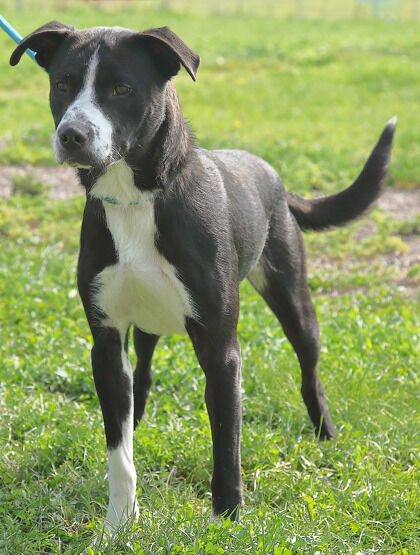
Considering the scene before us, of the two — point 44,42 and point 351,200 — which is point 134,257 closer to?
point 44,42

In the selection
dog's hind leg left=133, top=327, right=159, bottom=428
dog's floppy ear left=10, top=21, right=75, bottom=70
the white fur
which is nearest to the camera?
dog's floppy ear left=10, top=21, right=75, bottom=70

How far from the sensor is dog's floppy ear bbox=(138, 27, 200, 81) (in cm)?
268

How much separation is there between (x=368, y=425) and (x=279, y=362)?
27.0 inches

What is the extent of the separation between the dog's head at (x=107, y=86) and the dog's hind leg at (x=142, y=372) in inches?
52.3

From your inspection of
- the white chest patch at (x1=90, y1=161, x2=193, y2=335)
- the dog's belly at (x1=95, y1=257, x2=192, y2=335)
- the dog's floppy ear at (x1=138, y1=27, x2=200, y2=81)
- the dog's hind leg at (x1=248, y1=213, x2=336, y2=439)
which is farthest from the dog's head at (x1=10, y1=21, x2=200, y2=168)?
the dog's hind leg at (x1=248, y1=213, x2=336, y2=439)

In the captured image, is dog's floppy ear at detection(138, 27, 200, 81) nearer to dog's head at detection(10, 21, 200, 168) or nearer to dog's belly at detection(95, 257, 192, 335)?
dog's head at detection(10, 21, 200, 168)

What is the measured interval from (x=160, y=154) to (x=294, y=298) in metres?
1.17

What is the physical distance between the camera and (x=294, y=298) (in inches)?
147

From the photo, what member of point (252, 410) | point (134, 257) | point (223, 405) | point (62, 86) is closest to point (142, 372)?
point (252, 410)

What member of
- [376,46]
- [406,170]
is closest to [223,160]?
[406,170]

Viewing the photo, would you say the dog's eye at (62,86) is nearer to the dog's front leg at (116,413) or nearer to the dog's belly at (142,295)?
the dog's belly at (142,295)

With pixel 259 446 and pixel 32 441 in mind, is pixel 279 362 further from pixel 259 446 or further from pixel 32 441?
pixel 32 441

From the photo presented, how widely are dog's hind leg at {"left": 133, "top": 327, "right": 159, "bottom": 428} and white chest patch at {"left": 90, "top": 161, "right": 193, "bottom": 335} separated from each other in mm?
899

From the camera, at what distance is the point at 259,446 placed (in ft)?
11.8
